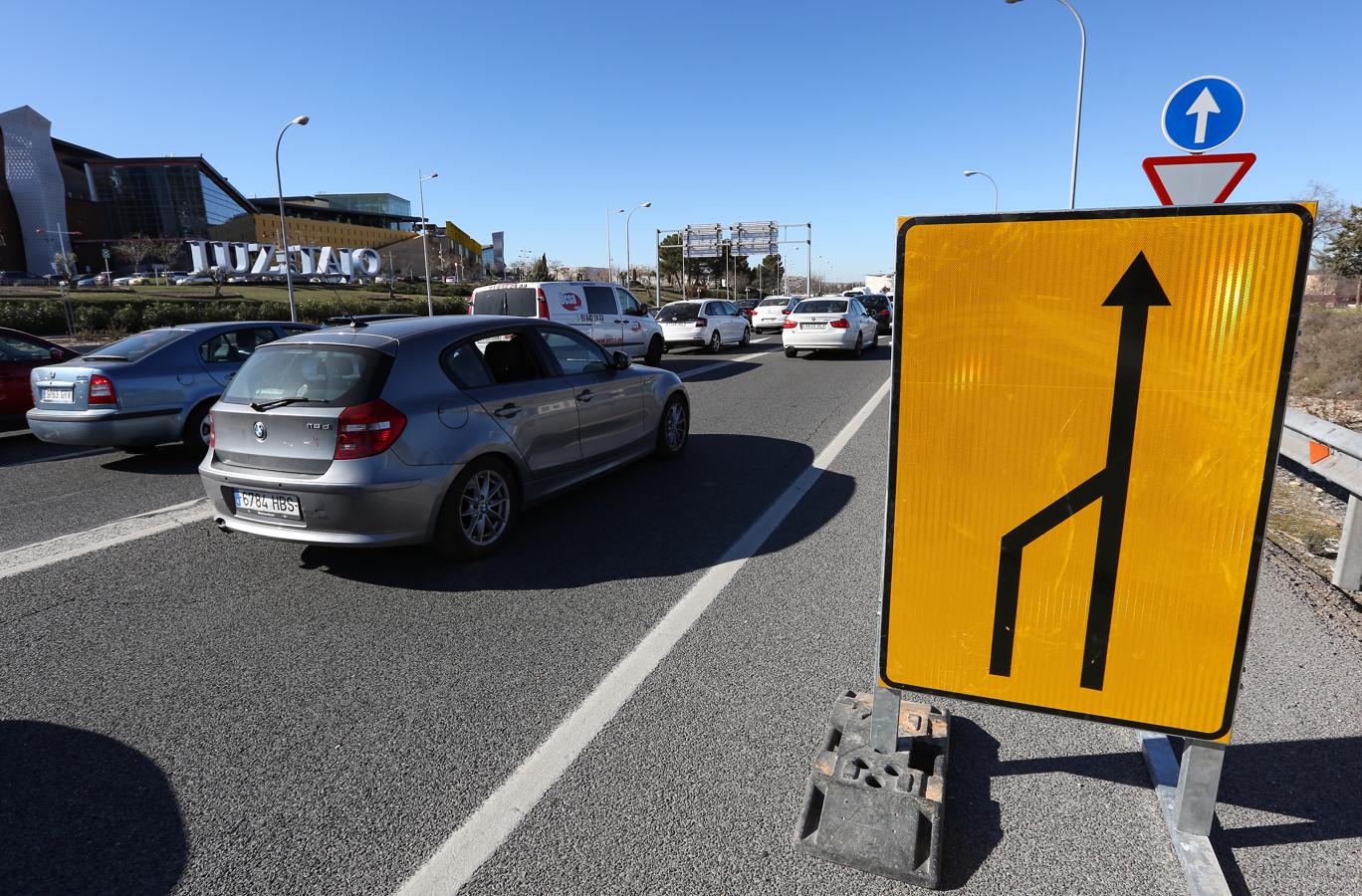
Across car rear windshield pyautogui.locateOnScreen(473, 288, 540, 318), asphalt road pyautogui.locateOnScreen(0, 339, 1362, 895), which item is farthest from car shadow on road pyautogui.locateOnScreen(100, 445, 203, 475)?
car rear windshield pyautogui.locateOnScreen(473, 288, 540, 318)

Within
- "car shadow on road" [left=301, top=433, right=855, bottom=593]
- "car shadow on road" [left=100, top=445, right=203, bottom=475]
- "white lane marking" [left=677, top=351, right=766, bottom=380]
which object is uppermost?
"car shadow on road" [left=301, top=433, right=855, bottom=593]

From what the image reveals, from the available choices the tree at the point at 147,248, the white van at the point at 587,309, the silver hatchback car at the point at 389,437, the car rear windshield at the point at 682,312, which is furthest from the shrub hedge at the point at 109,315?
the tree at the point at 147,248

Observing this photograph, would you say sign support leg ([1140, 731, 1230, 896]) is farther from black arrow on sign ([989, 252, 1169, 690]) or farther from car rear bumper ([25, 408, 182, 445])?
car rear bumper ([25, 408, 182, 445])

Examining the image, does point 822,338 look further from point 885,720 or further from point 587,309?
point 885,720

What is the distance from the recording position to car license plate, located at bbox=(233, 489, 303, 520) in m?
4.45

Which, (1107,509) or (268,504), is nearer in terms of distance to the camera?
(1107,509)

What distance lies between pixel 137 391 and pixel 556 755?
7081 mm

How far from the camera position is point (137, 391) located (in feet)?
25.0

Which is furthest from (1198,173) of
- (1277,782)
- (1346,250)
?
(1346,250)

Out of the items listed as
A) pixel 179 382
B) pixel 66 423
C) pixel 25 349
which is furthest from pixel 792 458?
pixel 25 349

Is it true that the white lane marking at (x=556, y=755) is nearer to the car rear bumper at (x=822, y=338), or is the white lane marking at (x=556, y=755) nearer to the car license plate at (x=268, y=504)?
the car license plate at (x=268, y=504)

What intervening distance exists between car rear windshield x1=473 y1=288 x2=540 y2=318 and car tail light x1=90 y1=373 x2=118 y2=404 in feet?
28.7

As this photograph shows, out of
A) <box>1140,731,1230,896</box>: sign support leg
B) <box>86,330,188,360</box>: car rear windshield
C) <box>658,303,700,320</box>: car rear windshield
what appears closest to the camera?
<box>1140,731,1230,896</box>: sign support leg

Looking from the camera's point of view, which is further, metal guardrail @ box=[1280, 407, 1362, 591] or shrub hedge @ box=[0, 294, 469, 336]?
shrub hedge @ box=[0, 294, 469, 336]
